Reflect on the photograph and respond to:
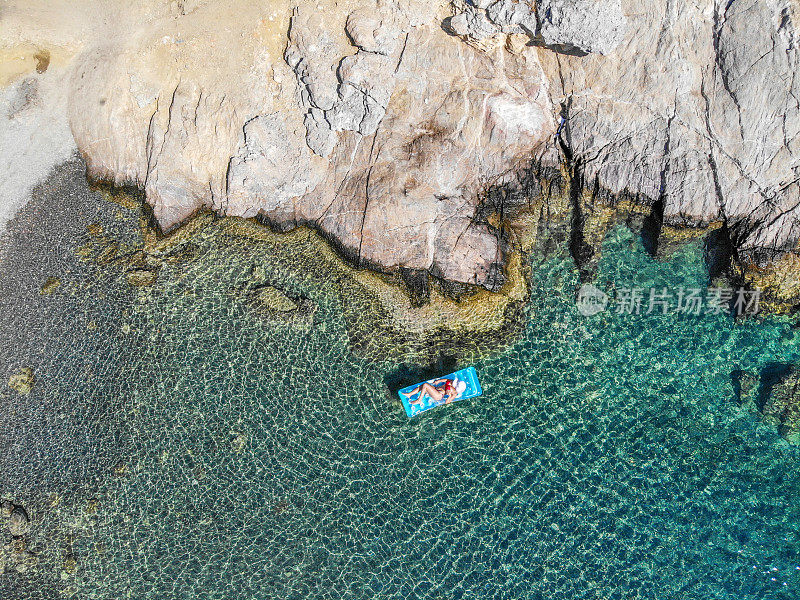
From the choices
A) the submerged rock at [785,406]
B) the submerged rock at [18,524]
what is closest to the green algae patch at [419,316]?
the submerged rock at [785,406]

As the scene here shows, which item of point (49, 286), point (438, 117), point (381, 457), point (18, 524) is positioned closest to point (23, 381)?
point (49, 286)

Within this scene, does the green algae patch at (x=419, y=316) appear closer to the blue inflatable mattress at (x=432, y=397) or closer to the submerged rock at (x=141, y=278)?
the blue inflatable mattress at (x=432, y=397)

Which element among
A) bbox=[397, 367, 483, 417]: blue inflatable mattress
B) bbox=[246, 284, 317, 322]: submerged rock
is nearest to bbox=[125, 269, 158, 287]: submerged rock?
bbox=[246, 284, 317, 322]: submerged rock

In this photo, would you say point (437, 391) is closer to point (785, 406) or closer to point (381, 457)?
point (381, 457)

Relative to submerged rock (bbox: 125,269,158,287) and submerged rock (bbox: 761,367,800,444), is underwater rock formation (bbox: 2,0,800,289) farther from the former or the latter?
submerged rock (bbox: 761,367,800,444)

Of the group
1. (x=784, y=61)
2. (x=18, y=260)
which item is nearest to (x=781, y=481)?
(x=784, y=61)

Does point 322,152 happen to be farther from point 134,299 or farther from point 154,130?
point 134,299
